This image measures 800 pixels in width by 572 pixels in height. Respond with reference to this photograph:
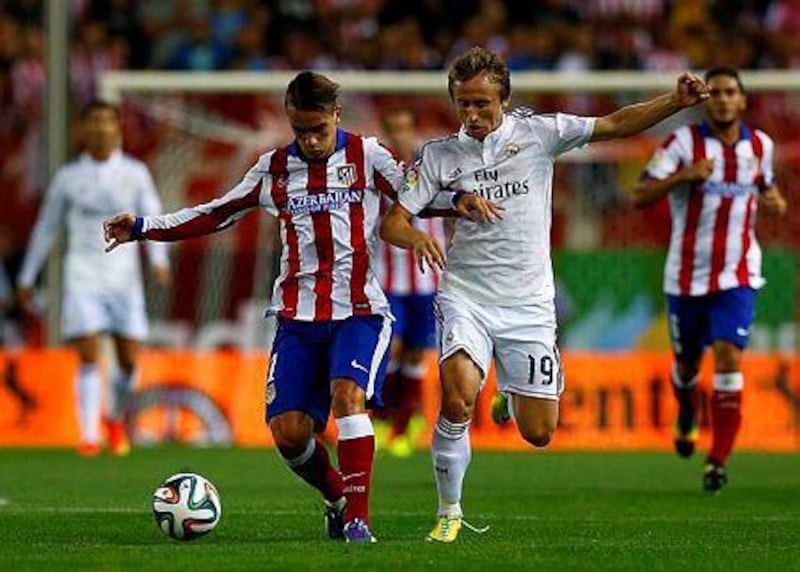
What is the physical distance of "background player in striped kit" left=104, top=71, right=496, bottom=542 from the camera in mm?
9930

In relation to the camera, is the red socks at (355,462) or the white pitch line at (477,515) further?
the white pitch line at (477,515)

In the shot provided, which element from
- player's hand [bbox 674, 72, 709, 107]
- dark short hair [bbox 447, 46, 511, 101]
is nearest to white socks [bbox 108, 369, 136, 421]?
dark short hair [bbox 447, 46, 511, 101]

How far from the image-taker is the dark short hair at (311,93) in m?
9.79

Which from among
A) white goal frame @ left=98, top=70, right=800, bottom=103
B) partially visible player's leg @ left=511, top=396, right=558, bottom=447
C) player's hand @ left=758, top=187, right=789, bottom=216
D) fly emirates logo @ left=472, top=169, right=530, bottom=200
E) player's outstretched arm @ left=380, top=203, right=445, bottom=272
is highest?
white goal frame @ left=98, top=70, right=800, bottom=103

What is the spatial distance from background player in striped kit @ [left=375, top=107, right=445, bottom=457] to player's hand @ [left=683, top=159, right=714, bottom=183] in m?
3.36

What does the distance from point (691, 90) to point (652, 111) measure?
25 cm

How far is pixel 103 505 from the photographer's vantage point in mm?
12109

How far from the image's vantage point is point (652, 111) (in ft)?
32.2

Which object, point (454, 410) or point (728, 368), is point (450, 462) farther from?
point (728, 368)

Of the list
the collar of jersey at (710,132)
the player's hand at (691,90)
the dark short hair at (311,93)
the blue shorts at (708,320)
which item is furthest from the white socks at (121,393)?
the player's hand at (691,90)

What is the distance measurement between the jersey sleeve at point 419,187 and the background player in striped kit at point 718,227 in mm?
3636

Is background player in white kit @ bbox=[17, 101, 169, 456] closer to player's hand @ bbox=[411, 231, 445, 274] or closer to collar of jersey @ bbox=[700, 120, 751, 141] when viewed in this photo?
collar of jersey @ bbox=[700, 120, 751, 141]

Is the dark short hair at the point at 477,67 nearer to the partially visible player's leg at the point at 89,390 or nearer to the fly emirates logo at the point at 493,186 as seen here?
the fly emirates logo at the point at 493,186

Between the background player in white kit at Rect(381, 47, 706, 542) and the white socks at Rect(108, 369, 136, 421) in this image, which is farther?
the white socks at Rect(108, 369, 136, 421)
